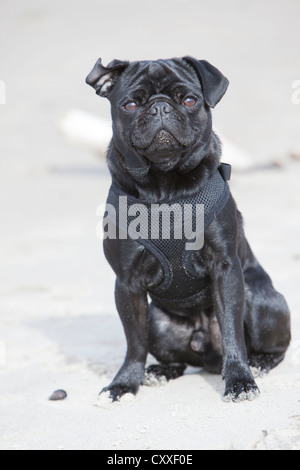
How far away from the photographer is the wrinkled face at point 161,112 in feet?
12.0

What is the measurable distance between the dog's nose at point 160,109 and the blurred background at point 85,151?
1.66 metres

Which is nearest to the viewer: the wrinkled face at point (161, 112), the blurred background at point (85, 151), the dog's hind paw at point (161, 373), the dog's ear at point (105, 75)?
the wrinkled face at point (161, 112)

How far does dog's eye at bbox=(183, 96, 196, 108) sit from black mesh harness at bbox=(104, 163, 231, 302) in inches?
15.5

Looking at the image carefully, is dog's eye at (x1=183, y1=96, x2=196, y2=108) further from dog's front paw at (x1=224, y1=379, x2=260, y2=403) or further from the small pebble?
the small pebble

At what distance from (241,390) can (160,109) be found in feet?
4.91

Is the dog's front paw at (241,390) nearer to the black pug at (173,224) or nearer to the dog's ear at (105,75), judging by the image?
the black pug at (173,224)

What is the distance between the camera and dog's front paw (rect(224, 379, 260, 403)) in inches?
138

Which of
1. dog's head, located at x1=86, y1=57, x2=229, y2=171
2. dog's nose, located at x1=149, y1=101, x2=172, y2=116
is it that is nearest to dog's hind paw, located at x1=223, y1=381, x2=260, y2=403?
dog's head, located at x1=86, y1=57, x2=229, y2=171

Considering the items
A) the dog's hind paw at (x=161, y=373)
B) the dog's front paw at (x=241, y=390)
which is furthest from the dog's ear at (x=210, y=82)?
the dog's hind paw at (x=161, y=373)

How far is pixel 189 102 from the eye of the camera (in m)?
3.75

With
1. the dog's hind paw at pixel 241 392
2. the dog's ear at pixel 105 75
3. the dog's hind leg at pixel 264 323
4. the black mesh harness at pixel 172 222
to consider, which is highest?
the dog's ear at pixel 105 75

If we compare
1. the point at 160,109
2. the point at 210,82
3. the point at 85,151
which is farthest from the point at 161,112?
the point at 85,151
